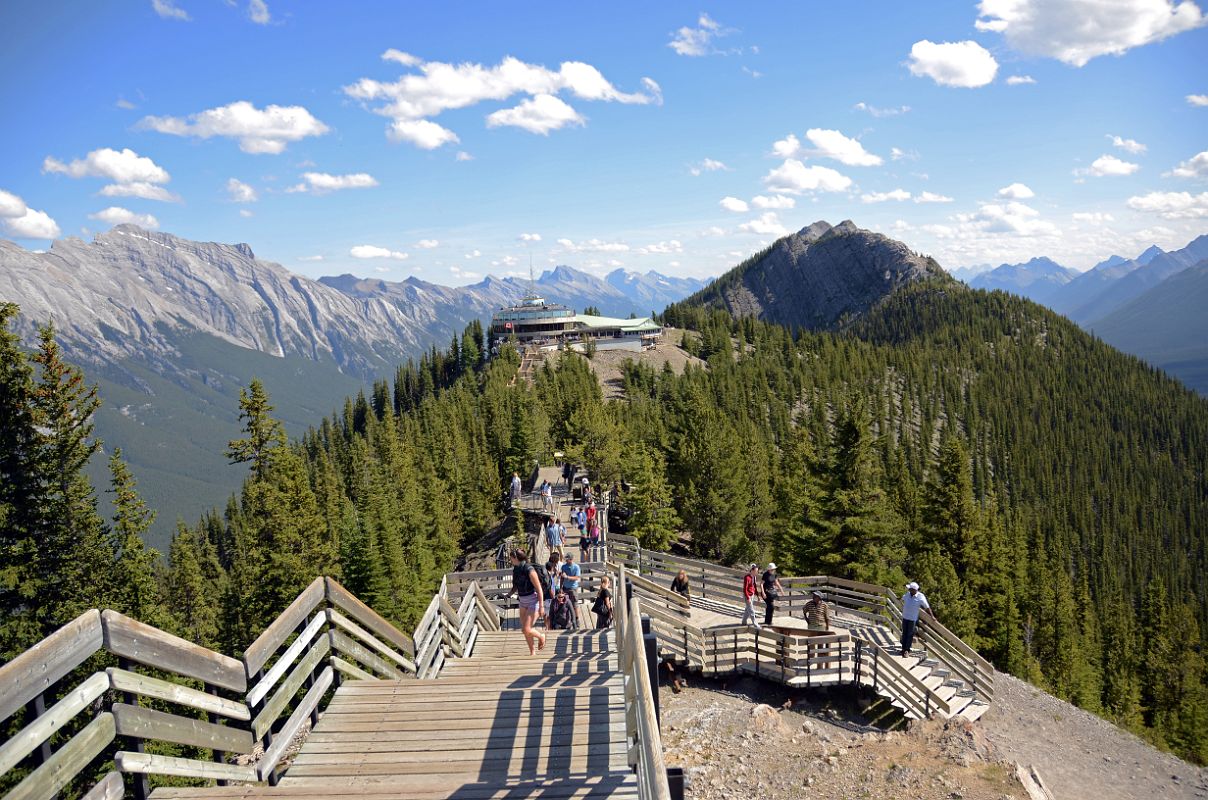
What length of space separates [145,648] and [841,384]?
137 metres

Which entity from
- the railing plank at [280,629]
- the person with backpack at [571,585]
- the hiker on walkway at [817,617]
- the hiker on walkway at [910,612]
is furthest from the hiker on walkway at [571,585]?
the hiker on walkway at [910,612]

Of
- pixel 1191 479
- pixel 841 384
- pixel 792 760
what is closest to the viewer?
pixel 792 760

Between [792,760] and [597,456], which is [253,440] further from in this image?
[792,760]

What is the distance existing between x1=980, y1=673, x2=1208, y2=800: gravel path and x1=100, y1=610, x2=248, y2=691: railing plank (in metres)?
17.6

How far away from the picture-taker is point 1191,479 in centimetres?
15162

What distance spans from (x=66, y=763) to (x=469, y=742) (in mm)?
3245

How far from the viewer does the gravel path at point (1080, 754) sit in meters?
18.2

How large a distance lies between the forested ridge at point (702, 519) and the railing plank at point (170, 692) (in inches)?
749

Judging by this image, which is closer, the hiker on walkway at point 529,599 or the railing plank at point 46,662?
the railing plank at point 46,662

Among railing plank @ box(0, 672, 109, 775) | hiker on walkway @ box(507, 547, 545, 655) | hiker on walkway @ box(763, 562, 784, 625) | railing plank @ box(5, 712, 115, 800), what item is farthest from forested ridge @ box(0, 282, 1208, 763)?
railing plank @ box(0, 672, 109, 775)

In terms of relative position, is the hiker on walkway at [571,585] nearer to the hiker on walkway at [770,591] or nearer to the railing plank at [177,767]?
the hiker on walkway at [770,591]

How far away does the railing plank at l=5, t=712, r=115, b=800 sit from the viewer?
13.3ft

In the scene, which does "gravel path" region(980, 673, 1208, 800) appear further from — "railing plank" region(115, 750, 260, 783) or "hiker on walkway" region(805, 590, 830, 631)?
"railing plank" region(115, 750, 260, 783)

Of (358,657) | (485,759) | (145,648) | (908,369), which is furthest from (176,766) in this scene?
(908,369)
